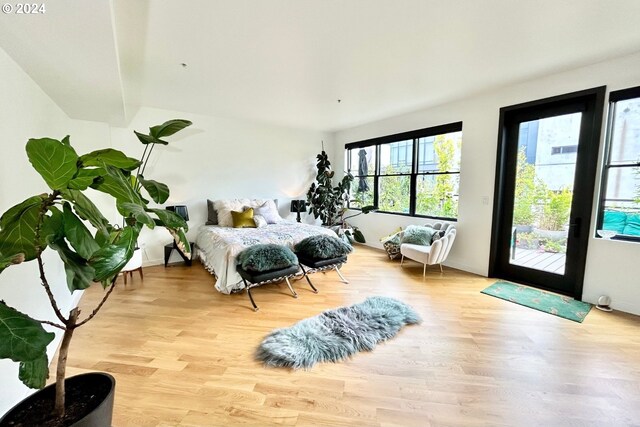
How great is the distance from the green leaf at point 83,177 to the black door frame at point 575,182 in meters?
4.11

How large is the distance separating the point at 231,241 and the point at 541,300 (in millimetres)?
3637

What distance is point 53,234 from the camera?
933 millimetres

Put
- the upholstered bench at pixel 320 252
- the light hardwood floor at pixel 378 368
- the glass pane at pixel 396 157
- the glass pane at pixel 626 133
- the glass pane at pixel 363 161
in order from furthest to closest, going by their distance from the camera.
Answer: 1. the glass pane at pixel 363 161
2. the glass pane at pixel 396 157
3. the upholstered bench at pixel 320 252
4. the glass pane at pixel 626 133
5. the light hardwood floor at pixel 378 368

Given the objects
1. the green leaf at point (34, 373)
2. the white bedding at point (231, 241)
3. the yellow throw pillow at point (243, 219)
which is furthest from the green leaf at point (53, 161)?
the yellow throw pillow at point (243, 219)

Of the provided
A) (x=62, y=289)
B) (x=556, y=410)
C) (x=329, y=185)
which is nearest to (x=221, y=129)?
(x=329, y=185)

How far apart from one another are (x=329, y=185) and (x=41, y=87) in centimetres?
437

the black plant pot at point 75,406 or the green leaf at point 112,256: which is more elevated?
the green leaf at point 112,256

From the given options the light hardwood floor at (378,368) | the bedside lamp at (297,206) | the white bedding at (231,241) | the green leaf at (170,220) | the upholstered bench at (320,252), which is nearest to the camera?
the green leaf at (170,220)

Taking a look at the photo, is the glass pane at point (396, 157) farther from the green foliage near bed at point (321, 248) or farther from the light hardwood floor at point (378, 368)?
the light hardwood floor at point (378, 368)

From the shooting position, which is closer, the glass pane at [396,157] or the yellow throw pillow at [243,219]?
the yellow throw pillow at [243,219]

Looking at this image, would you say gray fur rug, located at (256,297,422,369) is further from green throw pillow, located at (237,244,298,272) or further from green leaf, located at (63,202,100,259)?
green leaf, located at (63,202,100,259)

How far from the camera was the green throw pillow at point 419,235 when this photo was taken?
4.08 m

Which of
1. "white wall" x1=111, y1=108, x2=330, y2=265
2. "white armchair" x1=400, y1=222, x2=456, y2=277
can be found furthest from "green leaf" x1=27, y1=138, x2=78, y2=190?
"white wall" x1=111, y1=108, x2=330, y2=265

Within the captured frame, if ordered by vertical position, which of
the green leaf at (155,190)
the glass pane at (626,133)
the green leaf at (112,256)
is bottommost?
the green leaf at (112,256)
